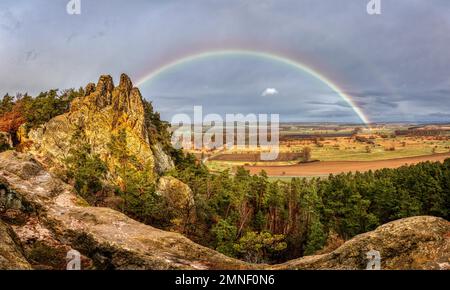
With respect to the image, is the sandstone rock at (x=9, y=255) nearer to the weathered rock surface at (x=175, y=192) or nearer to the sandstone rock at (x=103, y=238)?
the sandstone rock at (x=103, y=238)

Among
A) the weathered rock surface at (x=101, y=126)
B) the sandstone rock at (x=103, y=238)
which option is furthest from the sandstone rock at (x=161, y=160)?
the sandstone rock at (x=103, y=238)

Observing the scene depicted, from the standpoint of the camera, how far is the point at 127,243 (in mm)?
20344

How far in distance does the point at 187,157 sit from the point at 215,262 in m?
87.6

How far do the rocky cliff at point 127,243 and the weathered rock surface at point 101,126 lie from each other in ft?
153

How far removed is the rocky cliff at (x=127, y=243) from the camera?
17819 mm

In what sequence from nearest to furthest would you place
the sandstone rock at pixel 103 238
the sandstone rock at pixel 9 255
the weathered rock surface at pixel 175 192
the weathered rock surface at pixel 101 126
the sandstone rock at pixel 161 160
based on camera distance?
the sandstone rock at pixel 9 255 → the sandstone rock at pixel 103 238 → the weathered rock surface at pixel 175 192 → the weathered rock surface at pixel 101 126 → the sandstone rock at pixel 161 160

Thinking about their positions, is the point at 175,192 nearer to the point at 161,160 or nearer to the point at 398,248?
the point at 161,160

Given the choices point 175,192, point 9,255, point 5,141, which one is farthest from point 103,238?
point 5,141

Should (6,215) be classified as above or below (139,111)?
below

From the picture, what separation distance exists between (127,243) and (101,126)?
56749 mm
